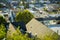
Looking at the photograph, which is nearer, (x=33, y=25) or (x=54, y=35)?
(x=54, y=35)

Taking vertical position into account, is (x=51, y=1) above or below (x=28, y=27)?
below

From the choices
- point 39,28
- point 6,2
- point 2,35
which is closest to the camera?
point 2,35

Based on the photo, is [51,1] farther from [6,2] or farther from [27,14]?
[27,14]

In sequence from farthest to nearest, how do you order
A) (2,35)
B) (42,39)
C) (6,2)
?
(6,2)
(42,39)
(2,35)

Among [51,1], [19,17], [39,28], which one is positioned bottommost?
[51,1]

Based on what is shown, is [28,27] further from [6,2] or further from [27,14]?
[6,2]

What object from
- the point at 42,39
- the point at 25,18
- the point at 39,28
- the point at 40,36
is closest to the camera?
the point at 42,39

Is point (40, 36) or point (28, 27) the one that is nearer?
point (40, 36)

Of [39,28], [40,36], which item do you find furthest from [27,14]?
[40,36]

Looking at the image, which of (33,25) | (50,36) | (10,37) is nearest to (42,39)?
(50,36)
